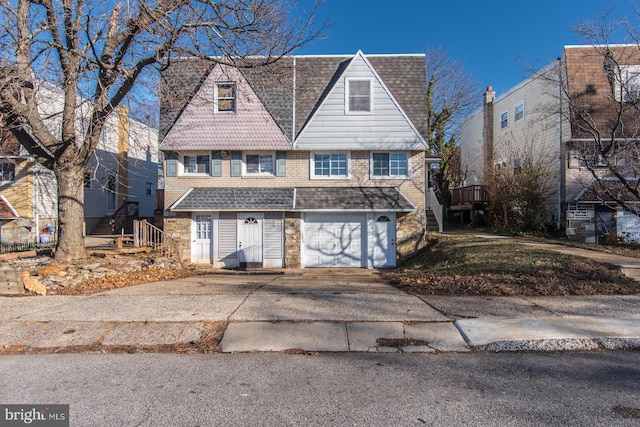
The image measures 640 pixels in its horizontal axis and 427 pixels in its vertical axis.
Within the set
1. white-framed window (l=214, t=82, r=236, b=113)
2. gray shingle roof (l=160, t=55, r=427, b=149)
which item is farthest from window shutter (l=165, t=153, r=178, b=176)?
white-framed window (l=214, t=82, r=236, b=113)

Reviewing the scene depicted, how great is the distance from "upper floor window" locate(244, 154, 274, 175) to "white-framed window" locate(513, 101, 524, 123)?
1580 centimetres

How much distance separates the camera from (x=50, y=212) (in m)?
22.4

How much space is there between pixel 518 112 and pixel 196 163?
745 inches

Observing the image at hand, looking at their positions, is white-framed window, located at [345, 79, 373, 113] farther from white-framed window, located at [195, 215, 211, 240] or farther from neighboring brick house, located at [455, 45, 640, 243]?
neighboring brick house, located at [455, 45, 640, 243]

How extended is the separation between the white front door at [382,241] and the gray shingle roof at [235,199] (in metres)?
3.77

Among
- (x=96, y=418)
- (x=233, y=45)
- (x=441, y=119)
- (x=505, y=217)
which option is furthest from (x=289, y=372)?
(x=441, y=119)

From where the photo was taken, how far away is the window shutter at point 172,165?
17344mm

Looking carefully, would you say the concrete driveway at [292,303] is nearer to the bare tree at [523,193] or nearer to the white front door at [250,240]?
the white front door at [250,240]

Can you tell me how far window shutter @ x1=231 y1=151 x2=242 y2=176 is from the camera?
17.2 meters

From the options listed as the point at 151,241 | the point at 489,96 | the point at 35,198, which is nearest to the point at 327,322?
the point at 151,241

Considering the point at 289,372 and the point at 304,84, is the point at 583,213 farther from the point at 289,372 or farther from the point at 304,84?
the point at 289,372

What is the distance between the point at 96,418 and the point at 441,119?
30.9 meters

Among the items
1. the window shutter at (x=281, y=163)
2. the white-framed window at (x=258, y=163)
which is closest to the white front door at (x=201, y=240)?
the white-framed window at (x=258, y=163)

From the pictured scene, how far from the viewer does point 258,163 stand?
685 inches
